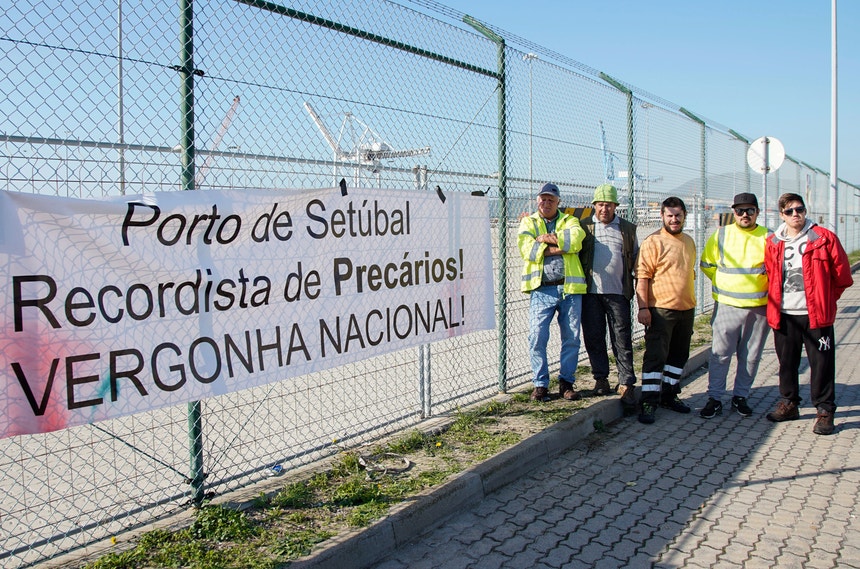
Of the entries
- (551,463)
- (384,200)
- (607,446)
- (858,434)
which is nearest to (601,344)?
(607,446)

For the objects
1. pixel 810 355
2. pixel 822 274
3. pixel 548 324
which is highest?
pixel 822 274

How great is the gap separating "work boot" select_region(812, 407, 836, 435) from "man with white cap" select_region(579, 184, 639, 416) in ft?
4.72

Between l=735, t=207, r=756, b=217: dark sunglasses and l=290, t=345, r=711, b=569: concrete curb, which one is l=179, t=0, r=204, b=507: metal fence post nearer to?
l=290, t=345, r=711, b=569: concrete curb

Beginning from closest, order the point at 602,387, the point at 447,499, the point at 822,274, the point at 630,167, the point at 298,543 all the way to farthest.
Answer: the point at 298,543 → the point at 447,499 → the point at 822,274 → the point at 602,387 → the point at 630,167

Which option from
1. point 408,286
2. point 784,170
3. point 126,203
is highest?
point 784,170

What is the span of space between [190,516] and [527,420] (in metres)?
2.72

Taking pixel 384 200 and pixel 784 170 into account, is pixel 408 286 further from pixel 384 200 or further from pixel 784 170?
pixel 784 170

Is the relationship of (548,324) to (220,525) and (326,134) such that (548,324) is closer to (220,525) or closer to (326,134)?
(326,134)

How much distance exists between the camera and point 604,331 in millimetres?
6180

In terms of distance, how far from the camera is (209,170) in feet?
11.7

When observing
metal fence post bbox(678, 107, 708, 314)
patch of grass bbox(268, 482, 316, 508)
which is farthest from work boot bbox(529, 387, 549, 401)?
metal fence post bbox(678, 107, 708, 314)

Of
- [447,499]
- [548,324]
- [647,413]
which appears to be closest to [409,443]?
[447,499]

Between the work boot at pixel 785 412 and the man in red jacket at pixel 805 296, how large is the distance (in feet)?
0.03

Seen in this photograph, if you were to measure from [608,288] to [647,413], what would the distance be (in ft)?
3.74
